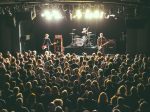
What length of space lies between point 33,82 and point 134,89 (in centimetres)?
349

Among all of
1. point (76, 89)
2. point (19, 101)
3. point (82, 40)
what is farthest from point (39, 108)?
point (82, 40)

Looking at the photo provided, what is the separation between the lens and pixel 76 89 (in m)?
11.8

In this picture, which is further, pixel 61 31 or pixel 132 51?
pixel 61 31

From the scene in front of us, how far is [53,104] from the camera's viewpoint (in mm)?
10047

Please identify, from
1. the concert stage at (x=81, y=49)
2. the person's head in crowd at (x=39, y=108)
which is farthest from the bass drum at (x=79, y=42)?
the person's head in crowd at (x=39, y=108)

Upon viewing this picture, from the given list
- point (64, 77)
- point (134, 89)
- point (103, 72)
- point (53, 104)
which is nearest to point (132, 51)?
point (103, 72)

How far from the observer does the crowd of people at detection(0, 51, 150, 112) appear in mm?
10305

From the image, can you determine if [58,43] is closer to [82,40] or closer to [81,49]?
[81,49]

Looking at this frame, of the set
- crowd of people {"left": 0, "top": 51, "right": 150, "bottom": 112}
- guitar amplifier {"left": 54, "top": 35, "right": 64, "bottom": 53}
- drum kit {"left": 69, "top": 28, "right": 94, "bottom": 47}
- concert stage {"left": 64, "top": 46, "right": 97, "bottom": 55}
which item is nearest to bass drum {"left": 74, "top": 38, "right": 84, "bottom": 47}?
drum kit {"left": 69, "top": 28, "right": 94, "bottom": 47}

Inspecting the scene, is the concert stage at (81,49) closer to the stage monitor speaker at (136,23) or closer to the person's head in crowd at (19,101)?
the stage monitor speaker at (136,23)

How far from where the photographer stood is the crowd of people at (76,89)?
10305mm

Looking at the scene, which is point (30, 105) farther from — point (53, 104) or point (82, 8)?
point (82, 8)

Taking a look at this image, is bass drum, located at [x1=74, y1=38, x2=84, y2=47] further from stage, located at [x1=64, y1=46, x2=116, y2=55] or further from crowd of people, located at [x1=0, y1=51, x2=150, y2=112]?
crowd of people, located at [x1=0, y1=51, x2=150, y2=112]

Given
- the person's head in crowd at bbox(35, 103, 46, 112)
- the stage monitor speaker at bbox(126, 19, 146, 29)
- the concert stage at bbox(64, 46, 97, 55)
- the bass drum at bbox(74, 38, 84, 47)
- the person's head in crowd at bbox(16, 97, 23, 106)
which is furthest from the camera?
the bass drum at bbox(74, 38, 84, 47)
